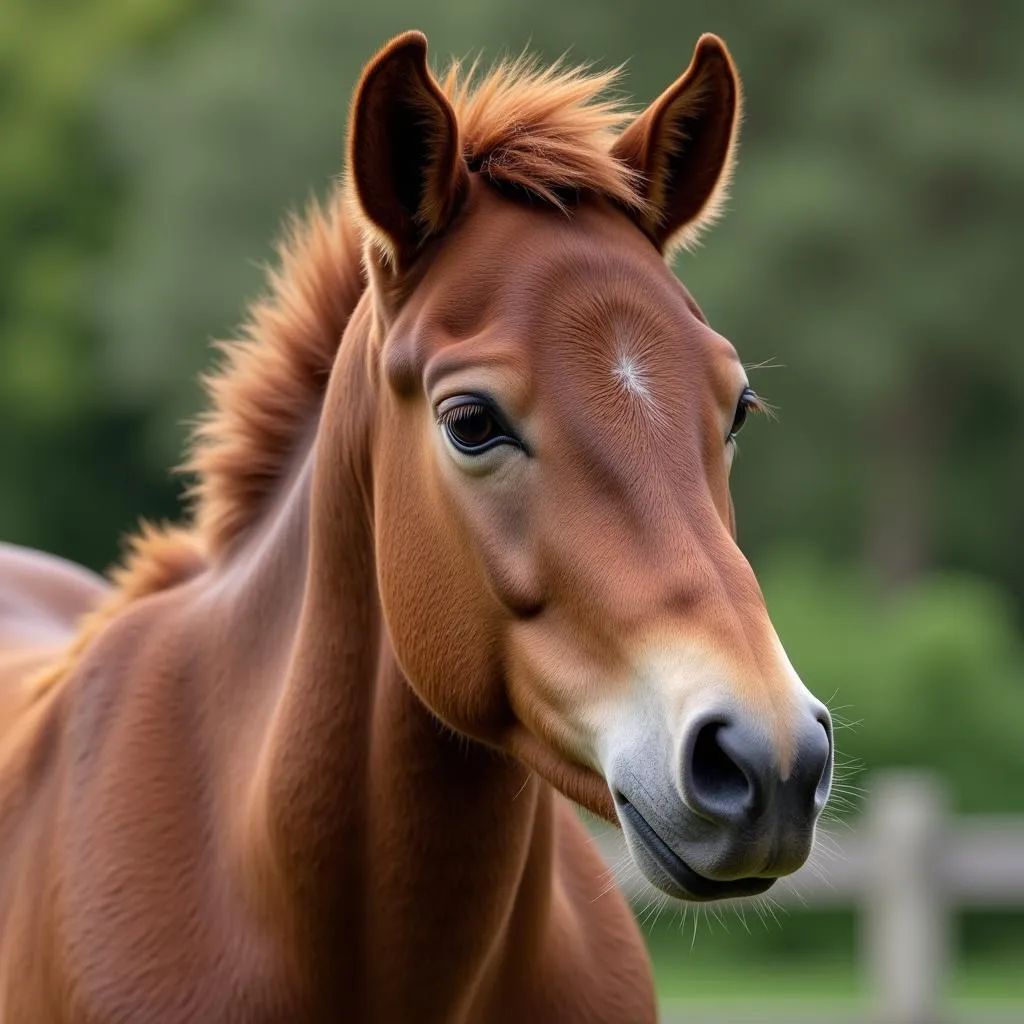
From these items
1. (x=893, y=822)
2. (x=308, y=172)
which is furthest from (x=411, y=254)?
(x=308, y=172)

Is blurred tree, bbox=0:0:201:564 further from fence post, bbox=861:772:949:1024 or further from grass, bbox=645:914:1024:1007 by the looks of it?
fence post, bbox=861:772:949:1024

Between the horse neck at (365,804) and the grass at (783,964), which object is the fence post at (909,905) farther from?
the horse neck at (365,804)

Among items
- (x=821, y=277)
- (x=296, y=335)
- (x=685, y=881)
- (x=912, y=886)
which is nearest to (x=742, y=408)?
(x=685, y=881)

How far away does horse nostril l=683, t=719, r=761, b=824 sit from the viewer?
2.24 meters

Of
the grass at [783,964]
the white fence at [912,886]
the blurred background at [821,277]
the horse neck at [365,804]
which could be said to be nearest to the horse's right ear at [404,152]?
the horse neck at [365,804]

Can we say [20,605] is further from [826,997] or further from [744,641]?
[826,997]

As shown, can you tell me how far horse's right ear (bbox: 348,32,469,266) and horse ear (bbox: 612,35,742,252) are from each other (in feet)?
1.10

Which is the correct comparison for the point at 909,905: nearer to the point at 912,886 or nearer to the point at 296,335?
the point at 912,886

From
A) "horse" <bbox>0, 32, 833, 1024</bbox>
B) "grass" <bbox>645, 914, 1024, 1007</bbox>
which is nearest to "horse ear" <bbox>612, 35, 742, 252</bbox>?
"horse" <bbox>0, 32, 833, 1024</bbox>

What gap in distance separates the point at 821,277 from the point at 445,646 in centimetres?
1827

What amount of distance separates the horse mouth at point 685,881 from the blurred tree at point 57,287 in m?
25.4

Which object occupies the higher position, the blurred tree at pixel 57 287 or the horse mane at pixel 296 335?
A: the blurred tree at pixel 57 287

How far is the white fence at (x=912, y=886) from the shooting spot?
30.8 feet

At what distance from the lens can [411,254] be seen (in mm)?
2838
